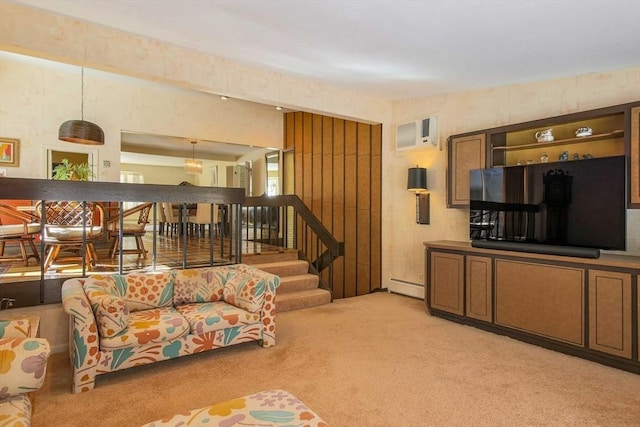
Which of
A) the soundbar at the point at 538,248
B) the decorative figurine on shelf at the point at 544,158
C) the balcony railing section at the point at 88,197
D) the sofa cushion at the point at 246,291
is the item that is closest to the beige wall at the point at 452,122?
the decorative figurine on shelf at the point at 544,158

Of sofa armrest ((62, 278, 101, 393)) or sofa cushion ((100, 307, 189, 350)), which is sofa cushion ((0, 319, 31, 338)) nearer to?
sofa armrest ((62, 278, 101, 393))

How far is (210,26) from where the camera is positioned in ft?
10.7

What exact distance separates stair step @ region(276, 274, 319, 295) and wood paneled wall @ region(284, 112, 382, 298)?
45.7 inches

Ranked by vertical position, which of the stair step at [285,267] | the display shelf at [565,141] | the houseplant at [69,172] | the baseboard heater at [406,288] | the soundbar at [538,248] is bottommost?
the baseboard heater at [406,288]

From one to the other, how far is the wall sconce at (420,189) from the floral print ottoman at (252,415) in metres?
3.72

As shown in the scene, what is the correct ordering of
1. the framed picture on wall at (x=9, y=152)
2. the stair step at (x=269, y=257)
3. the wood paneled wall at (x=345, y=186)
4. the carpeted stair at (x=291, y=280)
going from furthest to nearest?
1. the wood paneled wall at (x=345, y=186)
2. the framed picture on wall at (x=9, y=152)
3. the stair step at (x=269, y=257)
4. the carpeted stair at (x=291, y=280)

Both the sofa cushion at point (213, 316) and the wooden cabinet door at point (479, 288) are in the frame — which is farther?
the wooden cabinet door at point (479, 288)

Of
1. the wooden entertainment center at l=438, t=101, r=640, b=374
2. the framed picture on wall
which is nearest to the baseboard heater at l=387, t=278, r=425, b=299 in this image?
the wooden entertainment center at l=438, t=101, r=640, b=374

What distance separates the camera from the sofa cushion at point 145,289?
3254 millimetres

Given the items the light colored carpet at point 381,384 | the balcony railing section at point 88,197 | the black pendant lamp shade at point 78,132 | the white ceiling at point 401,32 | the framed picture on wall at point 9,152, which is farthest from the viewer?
the framed picture on wall at point 9,152

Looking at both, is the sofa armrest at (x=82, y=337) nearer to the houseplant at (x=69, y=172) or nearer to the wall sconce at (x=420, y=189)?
the houseplant at (x=69, y=172)

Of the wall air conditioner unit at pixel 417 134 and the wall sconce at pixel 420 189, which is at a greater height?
the wall air conditioner unit at pixel 417 134

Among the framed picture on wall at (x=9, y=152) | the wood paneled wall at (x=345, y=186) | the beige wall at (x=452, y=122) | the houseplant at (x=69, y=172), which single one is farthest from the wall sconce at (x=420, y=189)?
the framed picture on wall at (x=9, y=152)

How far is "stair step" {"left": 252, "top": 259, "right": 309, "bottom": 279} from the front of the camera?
16.4 ft
